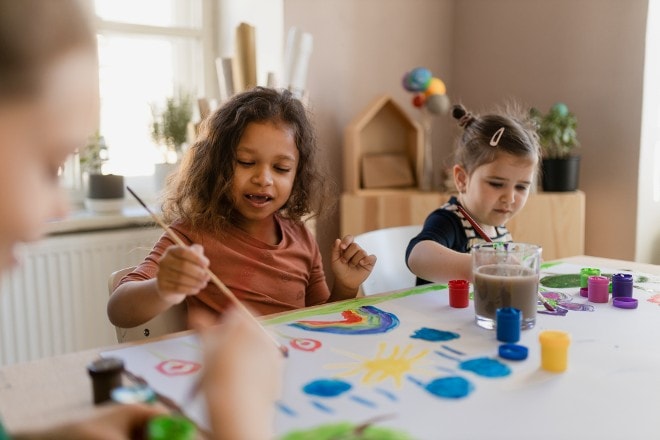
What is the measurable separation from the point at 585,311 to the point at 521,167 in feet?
1.42

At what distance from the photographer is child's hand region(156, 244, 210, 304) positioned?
2.55 ft

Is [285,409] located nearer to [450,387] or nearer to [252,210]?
[450,387]

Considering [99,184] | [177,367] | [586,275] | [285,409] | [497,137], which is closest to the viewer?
[285,409]

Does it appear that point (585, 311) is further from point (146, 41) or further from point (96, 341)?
point (146, 41)

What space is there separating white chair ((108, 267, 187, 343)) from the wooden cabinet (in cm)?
106

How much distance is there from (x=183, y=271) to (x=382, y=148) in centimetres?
156

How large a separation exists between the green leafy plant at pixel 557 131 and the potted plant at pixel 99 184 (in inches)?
52.9

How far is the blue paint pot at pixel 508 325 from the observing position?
82 centimetres

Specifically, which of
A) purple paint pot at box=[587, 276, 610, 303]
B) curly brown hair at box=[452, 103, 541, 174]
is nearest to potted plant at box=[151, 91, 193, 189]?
curly brown hair at box=[452, 103, 541, 174]

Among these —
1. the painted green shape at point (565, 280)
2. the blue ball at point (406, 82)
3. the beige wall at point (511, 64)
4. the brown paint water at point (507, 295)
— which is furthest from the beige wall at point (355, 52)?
the brown paint water at point (507, 295)

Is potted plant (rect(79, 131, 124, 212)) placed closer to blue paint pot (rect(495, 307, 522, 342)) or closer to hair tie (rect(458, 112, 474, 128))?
hair tie (rect(458, 112, 474, 128))

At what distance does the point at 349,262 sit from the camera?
1152 millimetres

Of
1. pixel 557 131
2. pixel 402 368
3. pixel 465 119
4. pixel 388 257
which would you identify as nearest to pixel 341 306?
pixel 402 368

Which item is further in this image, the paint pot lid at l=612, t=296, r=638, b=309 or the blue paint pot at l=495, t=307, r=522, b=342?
the paint pot lid at l=612, t=296, r=638, b=309
